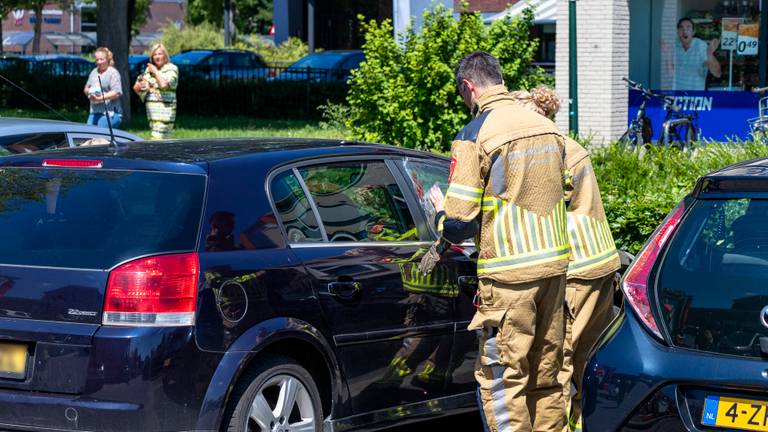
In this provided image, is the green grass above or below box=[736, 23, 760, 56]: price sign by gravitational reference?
below

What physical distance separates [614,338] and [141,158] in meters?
2.19

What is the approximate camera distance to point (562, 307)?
5.20 meters

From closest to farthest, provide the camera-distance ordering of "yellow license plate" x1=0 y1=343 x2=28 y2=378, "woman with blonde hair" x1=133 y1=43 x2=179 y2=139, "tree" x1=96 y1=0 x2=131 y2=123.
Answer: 1. "yellow license plate" x1=0 y1=343 x2=28 y2=378
2. "woman with blonde hair" x1=133 y1=43 x2=179 y2=139
3. "tree" x1=96 y1=0 x2=131 y2=123

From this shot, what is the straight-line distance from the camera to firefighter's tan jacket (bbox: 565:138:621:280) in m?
5.68

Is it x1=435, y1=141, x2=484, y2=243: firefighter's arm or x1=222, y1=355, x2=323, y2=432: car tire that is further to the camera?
x1=435, y1=141, x2=484, y2=243: firefighter's arm

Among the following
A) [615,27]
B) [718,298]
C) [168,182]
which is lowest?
[718,298]

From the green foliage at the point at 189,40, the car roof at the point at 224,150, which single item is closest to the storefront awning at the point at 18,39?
the green foliage at the point at 189,40

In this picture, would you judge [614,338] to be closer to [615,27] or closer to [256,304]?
[256,304]

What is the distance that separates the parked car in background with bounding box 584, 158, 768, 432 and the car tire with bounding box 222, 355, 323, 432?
4.30 feet

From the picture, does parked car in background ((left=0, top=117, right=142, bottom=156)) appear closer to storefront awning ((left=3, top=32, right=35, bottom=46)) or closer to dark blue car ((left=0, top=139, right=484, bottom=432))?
dark blue car ((left=0, top=139, right=484, bottom=432))

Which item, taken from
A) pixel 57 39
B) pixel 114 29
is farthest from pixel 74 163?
pixel 57 39

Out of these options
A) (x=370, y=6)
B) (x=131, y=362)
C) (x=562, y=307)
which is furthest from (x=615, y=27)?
(x=370, y=6)

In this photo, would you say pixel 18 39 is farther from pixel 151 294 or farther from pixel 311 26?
pixel 151 294

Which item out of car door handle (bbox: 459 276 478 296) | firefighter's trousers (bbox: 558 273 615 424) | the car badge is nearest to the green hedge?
firefighter's trousers (bbox: 558 273 615 424)
